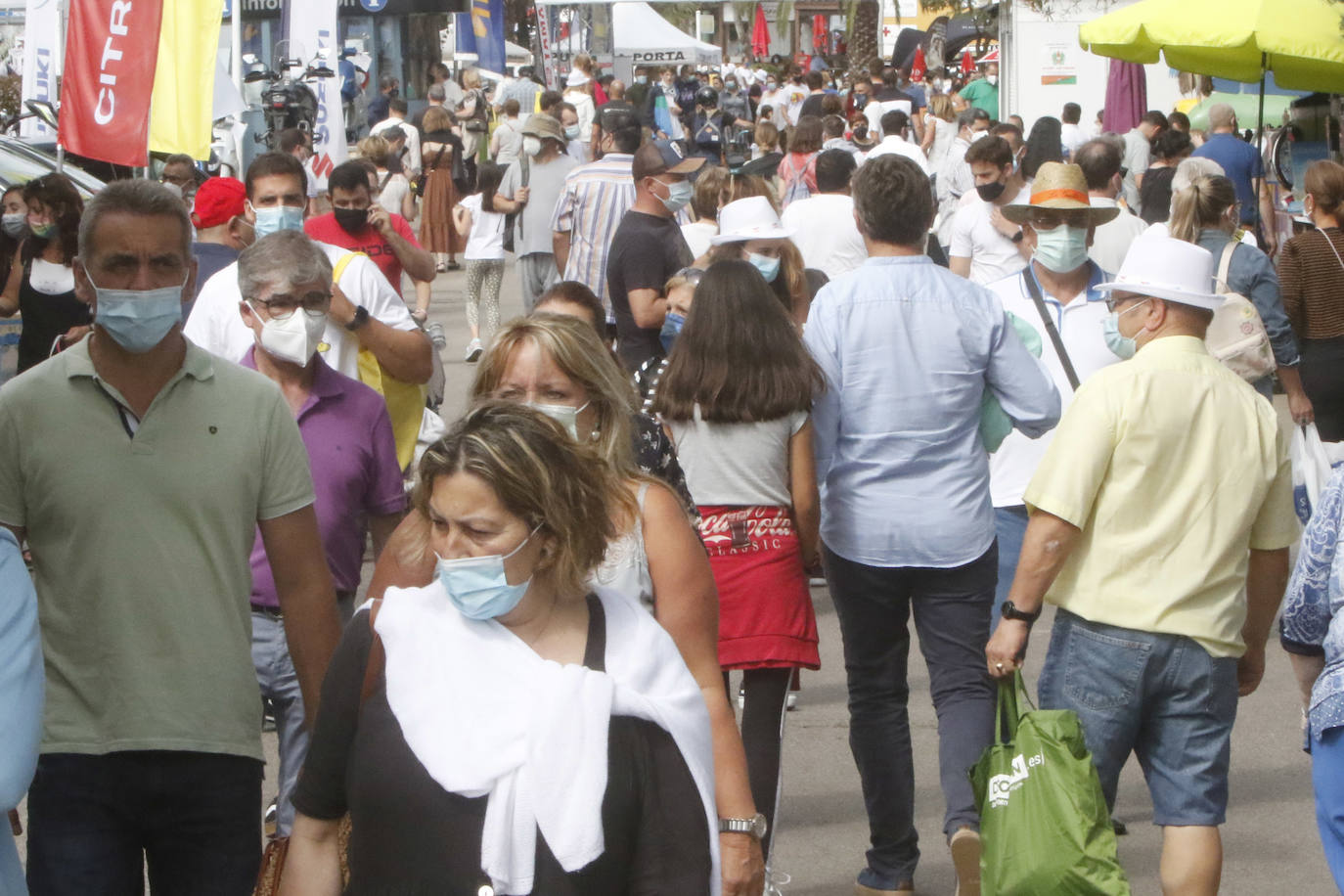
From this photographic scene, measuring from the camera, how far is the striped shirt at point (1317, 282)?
825 cm

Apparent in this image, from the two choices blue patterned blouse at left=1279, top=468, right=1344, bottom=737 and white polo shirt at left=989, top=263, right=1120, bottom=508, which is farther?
white polo shirt at left=989, top=263, right=1120, bottom=508

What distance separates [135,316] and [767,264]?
4.03 metres

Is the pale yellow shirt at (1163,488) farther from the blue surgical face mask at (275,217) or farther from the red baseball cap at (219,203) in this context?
the red baseball cap at (219,203)

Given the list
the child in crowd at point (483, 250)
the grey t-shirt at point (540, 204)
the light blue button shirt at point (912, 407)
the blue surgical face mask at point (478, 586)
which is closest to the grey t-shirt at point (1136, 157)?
the child in crowd at point (483, 250)

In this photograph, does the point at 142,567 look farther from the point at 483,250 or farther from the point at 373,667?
the point at 483,250

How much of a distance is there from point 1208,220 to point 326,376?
4213 millimetres

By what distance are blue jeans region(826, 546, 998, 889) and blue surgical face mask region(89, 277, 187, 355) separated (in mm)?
2146

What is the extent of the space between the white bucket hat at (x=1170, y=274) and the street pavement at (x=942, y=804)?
1.78 m

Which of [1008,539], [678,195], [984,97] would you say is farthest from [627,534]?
[984,97]

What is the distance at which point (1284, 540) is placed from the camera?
430 centimetres

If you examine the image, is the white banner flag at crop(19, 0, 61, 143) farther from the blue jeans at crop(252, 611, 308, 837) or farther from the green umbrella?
the blue jeans at crop(252, 611, 308, 837)

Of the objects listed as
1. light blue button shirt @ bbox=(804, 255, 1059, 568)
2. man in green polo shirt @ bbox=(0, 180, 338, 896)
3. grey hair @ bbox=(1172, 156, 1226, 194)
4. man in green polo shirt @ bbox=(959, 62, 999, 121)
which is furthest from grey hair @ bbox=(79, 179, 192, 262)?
man in green polo shirt @ bbox=(959, 62, 999, 121)

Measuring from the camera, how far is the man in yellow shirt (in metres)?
4.17

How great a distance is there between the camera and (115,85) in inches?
316
